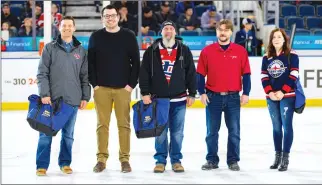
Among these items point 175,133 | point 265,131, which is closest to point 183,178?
point 175,133

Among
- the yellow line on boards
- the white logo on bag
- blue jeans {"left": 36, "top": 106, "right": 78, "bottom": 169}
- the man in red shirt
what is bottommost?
the yellow line on boards

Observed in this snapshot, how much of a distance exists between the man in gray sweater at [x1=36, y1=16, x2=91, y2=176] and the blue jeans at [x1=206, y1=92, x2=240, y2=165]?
1.11 meters

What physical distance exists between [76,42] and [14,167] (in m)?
1.31

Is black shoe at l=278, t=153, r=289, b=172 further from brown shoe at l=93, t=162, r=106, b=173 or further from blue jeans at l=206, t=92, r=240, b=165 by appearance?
brown shoe at l=93, t=162, r=106, b=173

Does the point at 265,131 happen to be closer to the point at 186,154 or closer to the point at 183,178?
the point at 186,154

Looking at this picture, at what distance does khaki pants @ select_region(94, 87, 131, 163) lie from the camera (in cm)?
717

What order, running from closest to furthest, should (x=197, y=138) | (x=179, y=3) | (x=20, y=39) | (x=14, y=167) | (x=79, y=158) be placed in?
1. (x=14, y=167)
2. (x=79, y=158)
3. (x=197, y=138)
4. (x=20, y=39)
5. (x=179, y=3)

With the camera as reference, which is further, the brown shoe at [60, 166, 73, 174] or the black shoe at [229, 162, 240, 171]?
the black shoe at [229, 162, 240, 171]

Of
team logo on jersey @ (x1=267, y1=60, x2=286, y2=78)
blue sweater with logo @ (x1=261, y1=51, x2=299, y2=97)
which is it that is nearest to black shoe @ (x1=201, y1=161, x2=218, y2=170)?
blue sweater with logo @ (x1=261, y1=51, x2=299, y2=97)

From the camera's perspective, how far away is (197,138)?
9.65m

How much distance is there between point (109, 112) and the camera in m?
7.27

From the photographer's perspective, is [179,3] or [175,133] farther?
[179,3]

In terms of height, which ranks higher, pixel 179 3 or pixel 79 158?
pixel 179 3

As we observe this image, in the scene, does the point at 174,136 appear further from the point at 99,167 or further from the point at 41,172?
the point at 41,172
